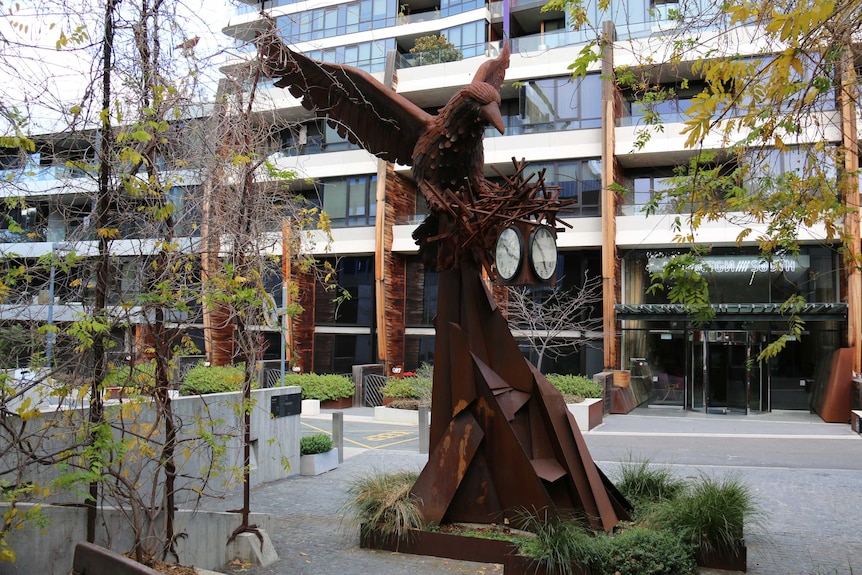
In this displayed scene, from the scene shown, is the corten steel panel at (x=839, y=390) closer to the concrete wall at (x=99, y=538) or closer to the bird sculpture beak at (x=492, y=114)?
the bird sculpture beak at (x=492, y=114)

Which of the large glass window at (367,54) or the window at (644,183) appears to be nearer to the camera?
the window at (644,183)

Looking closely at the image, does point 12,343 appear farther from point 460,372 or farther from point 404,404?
point 404,404

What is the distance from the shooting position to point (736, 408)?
21.8 metres

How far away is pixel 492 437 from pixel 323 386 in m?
16.1

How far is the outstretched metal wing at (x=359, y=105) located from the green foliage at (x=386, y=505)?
3833 millimetres

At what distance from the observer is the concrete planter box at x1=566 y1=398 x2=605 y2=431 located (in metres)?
17.1

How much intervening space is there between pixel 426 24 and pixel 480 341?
23077 mm

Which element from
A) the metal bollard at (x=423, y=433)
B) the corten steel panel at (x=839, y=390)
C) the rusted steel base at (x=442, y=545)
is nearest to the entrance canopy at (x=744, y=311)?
the corten steel panel at (x=839, y=390)

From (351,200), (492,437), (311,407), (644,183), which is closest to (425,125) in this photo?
(492,437)

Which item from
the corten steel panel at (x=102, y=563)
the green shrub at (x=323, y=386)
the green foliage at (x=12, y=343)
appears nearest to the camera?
the corten steel panel at (x=102, y=563)

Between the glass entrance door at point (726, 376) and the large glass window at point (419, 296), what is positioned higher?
the large glass window at point (419, 296)

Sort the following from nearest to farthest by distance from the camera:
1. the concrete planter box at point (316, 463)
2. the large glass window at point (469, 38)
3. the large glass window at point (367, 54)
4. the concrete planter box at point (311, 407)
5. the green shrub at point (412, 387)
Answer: the concrete planter box at point (316, 463)
the green shrub at point (412, 387)
the concrete planter box at point (311, 407)
the large glass window at point (469, 38)
the large glass window at point (367, 54)

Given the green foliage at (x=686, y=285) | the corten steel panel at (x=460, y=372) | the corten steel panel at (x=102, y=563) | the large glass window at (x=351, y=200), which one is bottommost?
the corten steel panel at (x=102, y=563)

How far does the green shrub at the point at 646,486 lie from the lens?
786 centimetres
